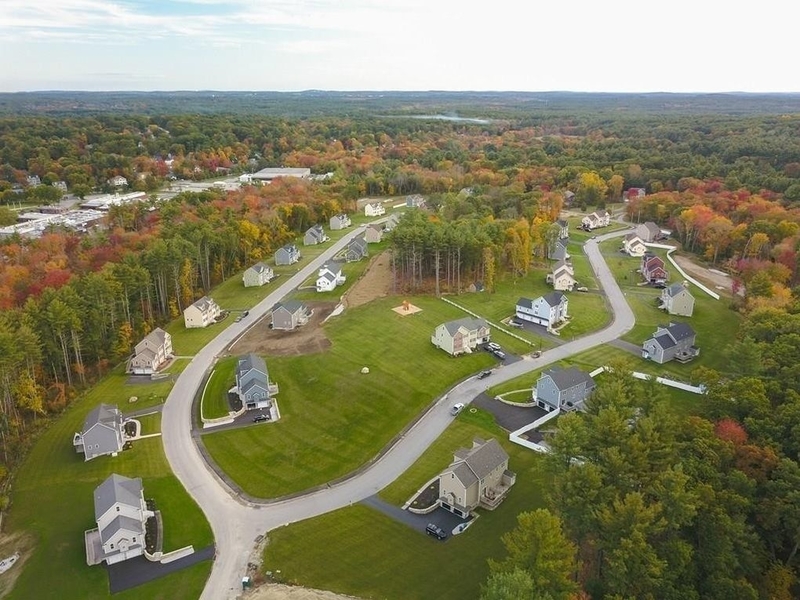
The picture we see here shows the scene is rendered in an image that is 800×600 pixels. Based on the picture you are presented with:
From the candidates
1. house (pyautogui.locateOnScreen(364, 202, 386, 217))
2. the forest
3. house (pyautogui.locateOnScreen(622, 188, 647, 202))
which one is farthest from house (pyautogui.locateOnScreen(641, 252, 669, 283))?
house (pyautogui.locateOnScreen(364, 202, 386, 217))

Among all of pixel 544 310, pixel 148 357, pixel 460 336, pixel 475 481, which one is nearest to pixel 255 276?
pixel 148 357

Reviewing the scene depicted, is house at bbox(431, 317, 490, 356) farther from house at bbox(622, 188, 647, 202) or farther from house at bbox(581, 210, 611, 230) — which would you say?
house at bbox(622, 188, 647, 202)

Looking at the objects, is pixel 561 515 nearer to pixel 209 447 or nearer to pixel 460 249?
pixel 209 447

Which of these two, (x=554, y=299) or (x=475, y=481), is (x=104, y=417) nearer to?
(x=475, y=481)

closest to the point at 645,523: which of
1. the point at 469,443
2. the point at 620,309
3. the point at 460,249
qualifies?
the point at 469,443

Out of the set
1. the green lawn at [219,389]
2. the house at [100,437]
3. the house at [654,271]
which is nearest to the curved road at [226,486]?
the green lawn at [219,389]

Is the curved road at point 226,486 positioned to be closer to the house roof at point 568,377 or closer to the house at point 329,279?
the house roof at point 568,377
